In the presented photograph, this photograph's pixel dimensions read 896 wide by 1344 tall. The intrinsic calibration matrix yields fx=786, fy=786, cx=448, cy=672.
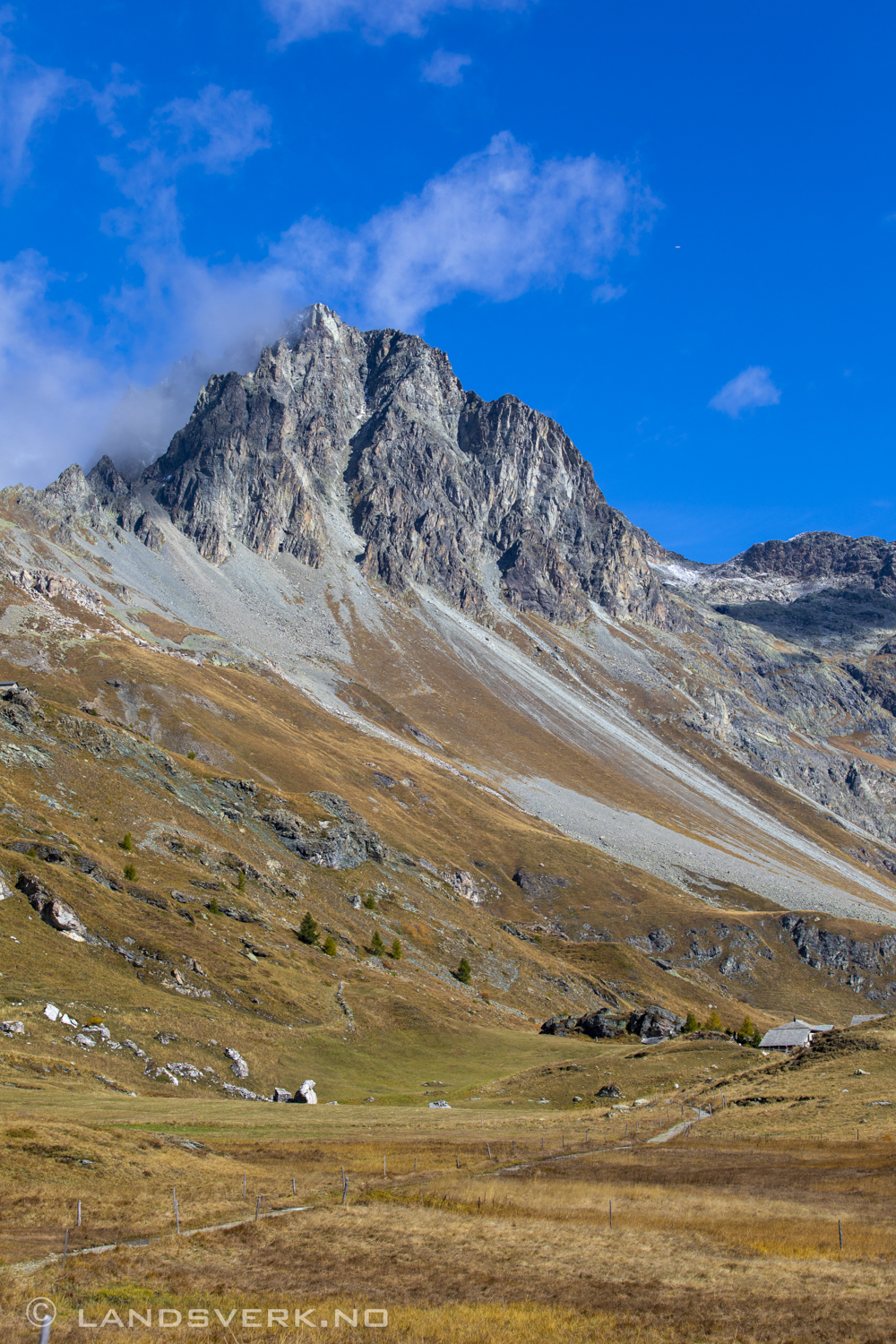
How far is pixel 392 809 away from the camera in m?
154

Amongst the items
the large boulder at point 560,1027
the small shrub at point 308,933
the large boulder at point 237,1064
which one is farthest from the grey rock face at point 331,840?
the large boulder at point 237,1064

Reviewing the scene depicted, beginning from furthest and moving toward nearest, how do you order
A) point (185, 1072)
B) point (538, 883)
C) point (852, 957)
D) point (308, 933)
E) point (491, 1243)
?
1. point (538, 883)
2. point (852, 957)
3. point (308, 933)
4. point (185, 1072)
5. point (491, 1243)

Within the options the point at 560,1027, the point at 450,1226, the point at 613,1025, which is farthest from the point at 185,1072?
the point at 613,1025

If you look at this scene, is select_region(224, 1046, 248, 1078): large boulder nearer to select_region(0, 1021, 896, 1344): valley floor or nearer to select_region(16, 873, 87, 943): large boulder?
select_region(0, 1021, 896, 1344): valley floor

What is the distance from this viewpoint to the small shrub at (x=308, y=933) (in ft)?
284

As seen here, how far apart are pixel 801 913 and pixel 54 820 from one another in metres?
147

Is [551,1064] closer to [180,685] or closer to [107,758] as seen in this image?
[107,758]

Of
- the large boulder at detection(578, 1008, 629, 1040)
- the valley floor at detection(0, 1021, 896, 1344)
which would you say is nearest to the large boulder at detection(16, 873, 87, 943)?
the valley floor at detection(0, 1021, 896, 1344)

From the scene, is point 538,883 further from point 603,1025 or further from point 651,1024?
point 603,1025

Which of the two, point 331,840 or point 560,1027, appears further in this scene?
point 331,840

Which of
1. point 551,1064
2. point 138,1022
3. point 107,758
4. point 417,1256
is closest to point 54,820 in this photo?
point 107,758

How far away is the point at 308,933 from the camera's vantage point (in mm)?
86875

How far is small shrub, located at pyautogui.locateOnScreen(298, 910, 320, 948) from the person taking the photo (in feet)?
284

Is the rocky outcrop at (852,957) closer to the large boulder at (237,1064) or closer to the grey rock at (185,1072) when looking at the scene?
the large boulder at (237,1064)
